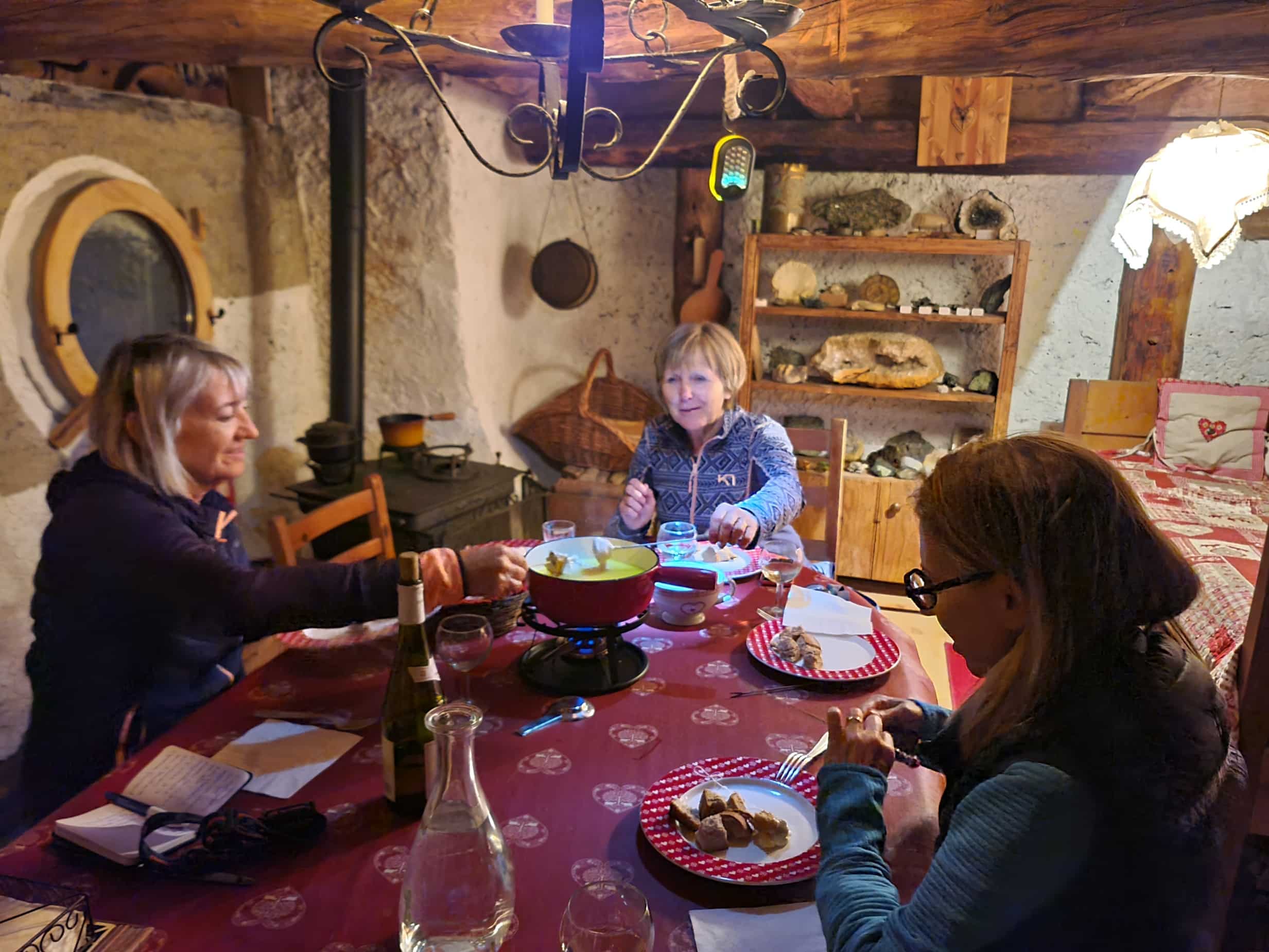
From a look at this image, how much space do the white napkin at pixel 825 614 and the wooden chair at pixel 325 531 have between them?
2.87 ft

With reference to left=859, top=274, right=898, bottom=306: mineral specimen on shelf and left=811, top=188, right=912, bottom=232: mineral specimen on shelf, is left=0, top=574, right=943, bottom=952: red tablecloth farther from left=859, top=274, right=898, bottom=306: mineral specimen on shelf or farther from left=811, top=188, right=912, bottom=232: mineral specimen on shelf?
left=811, top=188, right=912, bottom=232: mineral specimen on shelf

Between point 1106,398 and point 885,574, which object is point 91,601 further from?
point 1106,398

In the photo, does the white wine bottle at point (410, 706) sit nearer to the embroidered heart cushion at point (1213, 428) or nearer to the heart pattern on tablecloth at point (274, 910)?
the heart pattern on tablecloth at point (274, 910)

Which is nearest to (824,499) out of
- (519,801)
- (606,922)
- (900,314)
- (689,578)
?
(689,578)

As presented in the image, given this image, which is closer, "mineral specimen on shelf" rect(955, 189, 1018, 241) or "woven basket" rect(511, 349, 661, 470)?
"mineral specimen on shelf" rect(955, 189, 1018, 241)

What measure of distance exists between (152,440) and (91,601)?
32 centimetres

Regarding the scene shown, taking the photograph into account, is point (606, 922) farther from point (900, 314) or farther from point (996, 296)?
point (996, 296)

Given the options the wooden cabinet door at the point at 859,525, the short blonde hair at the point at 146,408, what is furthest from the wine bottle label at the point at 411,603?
the wooden cabinet door at the point at 859,525

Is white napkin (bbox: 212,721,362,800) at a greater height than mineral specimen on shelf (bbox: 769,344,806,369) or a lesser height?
lesser

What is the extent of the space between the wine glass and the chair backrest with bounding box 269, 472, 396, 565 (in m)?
0.57

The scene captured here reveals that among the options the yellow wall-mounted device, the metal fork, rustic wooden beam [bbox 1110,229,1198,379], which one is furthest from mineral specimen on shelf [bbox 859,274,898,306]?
the metal fork

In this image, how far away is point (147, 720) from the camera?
1565 mm

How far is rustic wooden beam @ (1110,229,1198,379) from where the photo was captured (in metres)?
3.97

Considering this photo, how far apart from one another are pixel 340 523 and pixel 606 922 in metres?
1.69
